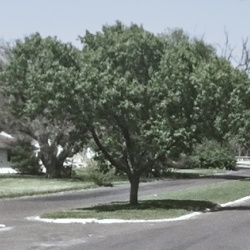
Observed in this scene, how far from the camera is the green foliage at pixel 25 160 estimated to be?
195 feet

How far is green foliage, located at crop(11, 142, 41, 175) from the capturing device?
5944 cm

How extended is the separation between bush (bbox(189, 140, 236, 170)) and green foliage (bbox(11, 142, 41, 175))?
23.8 metres

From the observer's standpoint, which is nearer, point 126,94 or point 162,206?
point 126,94

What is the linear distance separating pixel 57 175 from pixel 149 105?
103 feet

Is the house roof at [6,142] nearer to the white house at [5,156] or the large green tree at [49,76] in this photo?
the white house at [5,156]

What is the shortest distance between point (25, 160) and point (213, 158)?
27408 mm

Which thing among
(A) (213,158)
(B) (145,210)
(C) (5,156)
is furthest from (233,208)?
(A) (213,158)

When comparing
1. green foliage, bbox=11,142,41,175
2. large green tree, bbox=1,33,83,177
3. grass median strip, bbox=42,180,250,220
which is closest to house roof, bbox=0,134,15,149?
green foliage, bbox=11,142,41,175

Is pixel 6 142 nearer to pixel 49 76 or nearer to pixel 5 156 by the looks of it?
pixel 5 156

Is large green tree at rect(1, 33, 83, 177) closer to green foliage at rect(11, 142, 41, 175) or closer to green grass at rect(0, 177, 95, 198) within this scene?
green grass at rect(0, 177, 95, 198)

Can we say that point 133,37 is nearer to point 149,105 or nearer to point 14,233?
point 149,105

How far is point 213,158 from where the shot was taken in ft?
264

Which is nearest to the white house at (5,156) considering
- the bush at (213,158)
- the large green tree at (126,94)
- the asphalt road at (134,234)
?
the bush at (213,158)

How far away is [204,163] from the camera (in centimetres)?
8150
